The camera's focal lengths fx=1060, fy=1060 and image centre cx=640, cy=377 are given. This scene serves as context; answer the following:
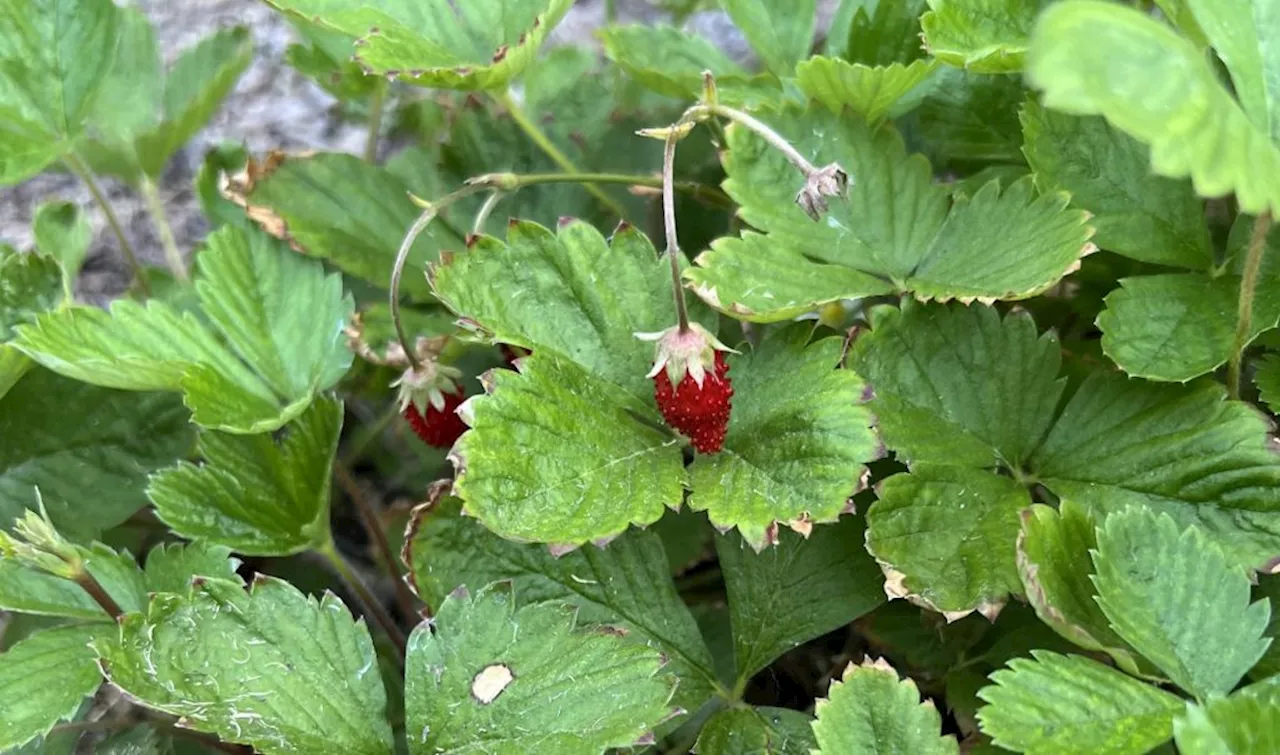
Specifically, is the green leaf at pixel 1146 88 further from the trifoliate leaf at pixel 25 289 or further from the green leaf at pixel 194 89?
the green leaf at pixel 194 89

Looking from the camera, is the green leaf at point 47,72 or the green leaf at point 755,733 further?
the green leaf at point 47,72

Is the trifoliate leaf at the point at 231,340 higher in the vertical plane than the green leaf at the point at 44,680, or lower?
higher

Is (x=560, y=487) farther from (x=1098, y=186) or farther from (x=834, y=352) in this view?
(x=1098, y=186)

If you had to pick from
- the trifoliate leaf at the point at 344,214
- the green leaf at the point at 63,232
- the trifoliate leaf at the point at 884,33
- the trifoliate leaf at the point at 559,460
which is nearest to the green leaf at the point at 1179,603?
the trifoliate leaf at the point at 559,460

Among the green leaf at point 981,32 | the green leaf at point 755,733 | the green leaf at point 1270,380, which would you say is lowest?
the green leaf at point 755,733

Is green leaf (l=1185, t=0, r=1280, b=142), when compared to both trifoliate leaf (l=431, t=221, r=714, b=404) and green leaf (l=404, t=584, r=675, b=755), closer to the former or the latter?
trifoliate leaf (l=431, t=221, r=714, b=404)

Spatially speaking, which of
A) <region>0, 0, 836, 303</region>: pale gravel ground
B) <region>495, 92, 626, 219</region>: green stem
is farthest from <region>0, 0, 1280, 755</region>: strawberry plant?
<region>0, 0, 836, 303</region>: pale gravel ground

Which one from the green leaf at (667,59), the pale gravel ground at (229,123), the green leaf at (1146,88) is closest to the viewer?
the green leaf at (1146,88)
